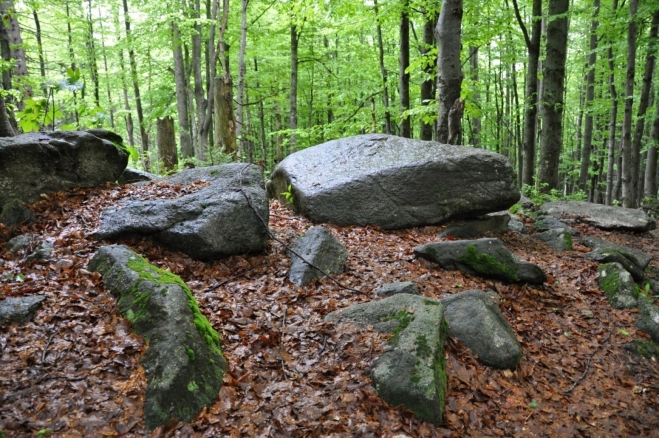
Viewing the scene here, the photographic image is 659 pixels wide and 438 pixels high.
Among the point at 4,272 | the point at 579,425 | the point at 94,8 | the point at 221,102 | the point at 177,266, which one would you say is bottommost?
the point at 579,425

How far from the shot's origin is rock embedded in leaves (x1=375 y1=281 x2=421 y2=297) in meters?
5.04

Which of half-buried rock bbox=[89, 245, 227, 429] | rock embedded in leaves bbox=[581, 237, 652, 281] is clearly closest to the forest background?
rock embedded in leaves bbox=[581, 237, 652, 281]

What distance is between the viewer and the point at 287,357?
3.87 m

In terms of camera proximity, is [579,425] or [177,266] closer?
[579,425]

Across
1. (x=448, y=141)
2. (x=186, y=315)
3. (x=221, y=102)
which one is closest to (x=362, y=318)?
(x=186, y=315)

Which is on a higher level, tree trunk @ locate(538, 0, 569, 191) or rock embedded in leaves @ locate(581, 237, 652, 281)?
tree trunk @ locate(538, 0, 569, 191)

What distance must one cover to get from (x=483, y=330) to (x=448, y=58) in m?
6.34

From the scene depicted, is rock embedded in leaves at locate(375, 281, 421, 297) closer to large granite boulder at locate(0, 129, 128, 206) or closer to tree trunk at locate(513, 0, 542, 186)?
large granite boulder at locate(0, 129, 128, 206)

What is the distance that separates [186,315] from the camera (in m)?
3.54

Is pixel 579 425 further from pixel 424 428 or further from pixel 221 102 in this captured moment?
pixel 221 102

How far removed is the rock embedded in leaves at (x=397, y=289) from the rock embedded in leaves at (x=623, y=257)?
12.8 ft

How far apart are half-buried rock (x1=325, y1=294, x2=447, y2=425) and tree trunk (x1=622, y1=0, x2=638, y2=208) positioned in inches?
428

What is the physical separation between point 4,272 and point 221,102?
767cm

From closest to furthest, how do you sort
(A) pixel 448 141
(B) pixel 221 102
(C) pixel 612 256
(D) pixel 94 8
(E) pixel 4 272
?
(E) pixel 4 272
(C) pixel 612 256
(A) pixel 448 141
(B) pixel 221 102
(D) pixel 94 8
